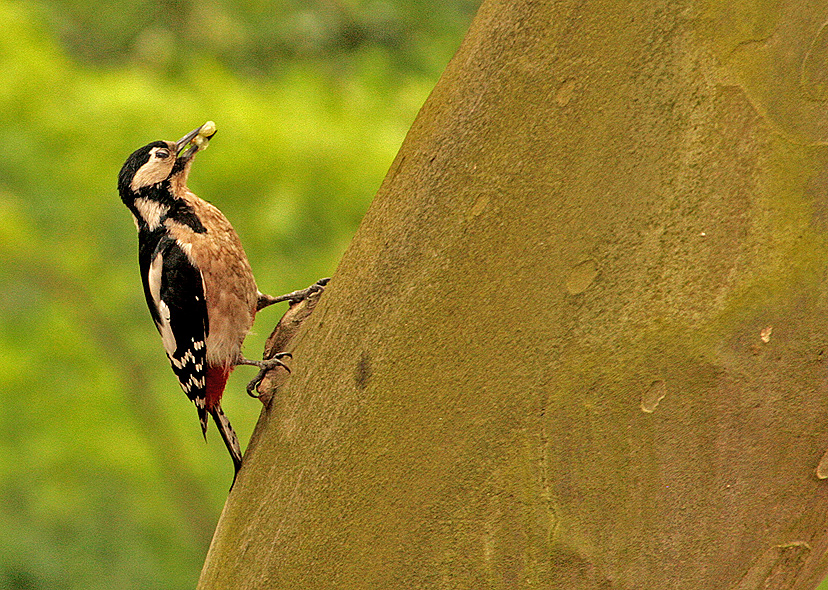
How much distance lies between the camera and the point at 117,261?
3.00 metres

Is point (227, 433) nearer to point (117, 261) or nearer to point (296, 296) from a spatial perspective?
point (296, 296)

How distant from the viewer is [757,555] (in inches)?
40.6

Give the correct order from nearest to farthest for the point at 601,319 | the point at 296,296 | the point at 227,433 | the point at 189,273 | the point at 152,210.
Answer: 1. the point at 601,319
2. the point at 296,296
3. the point at 227,433
4. the point at 189,273
5. the point at 152,210

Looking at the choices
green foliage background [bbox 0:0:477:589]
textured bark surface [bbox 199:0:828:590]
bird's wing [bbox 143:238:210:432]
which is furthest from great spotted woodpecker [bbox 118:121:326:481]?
textured bark surface [bbox 199:0:828:590]

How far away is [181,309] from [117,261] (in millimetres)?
862

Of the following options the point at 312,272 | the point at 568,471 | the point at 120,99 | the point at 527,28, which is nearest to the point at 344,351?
the point at 568,471

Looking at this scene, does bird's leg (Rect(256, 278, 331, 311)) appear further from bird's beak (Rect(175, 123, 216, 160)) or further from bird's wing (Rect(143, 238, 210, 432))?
bird's beak (Rect(175, 123, 216, 160))

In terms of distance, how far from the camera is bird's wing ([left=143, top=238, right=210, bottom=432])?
87.7 inches

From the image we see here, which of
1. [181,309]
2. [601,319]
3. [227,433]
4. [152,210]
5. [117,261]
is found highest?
[117,261]

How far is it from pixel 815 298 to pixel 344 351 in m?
0.57

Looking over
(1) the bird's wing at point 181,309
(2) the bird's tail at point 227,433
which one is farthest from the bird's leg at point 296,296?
(2) the bird's tail at point 227,433

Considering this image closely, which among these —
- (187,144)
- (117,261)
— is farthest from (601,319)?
(117,261)

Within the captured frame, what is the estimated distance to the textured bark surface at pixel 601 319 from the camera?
3.18 ft

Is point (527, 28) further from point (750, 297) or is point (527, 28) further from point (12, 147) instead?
point (12, 147)
